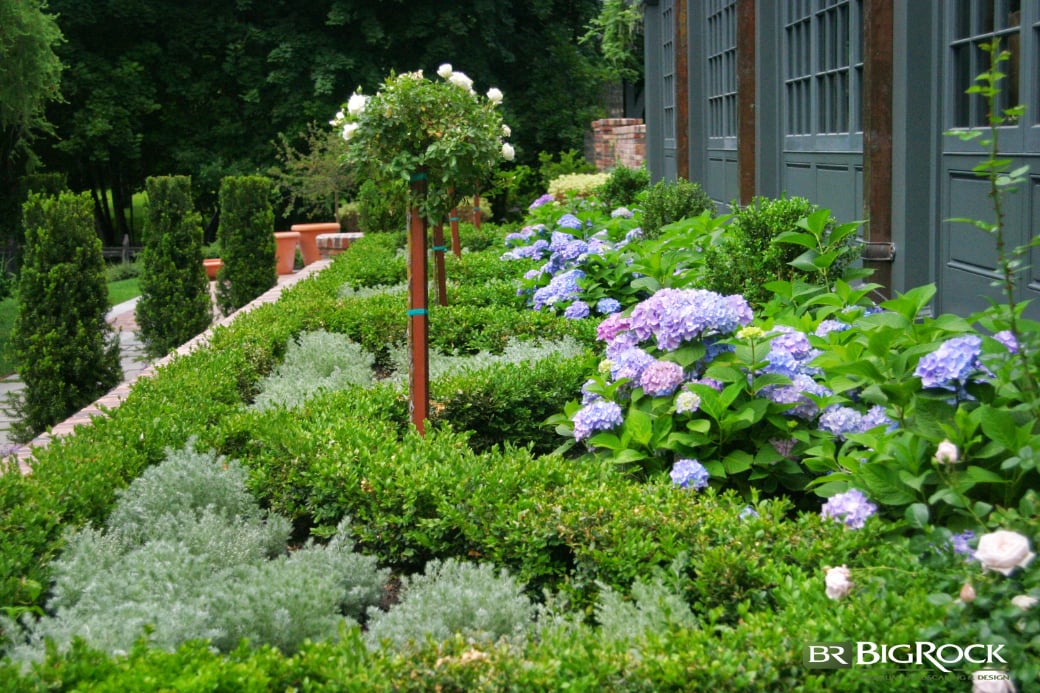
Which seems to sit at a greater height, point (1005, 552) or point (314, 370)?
point (1005, 552)

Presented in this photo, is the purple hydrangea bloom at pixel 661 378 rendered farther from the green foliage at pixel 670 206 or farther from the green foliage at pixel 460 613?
the green foliage at pixel 670 206

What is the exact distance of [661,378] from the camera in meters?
3.81

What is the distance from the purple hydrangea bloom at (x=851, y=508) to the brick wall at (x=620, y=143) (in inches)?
587

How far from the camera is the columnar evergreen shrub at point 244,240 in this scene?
38.4 ft

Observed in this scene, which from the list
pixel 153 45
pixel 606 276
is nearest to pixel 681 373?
pixel 606 276

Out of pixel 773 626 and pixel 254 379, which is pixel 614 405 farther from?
pixel 254 379

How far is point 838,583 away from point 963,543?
0.38 m

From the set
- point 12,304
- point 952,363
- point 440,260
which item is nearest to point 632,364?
point 952,363

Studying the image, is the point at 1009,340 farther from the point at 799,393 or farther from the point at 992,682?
the point at 992,682

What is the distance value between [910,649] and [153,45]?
25.7m

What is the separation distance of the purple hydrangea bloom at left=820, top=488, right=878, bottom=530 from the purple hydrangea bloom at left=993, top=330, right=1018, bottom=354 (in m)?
0.55

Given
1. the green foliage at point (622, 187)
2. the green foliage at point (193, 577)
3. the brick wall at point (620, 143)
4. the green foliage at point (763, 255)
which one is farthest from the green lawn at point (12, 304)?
the green foliage at point (193, 577)

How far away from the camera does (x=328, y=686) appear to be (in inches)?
92.2

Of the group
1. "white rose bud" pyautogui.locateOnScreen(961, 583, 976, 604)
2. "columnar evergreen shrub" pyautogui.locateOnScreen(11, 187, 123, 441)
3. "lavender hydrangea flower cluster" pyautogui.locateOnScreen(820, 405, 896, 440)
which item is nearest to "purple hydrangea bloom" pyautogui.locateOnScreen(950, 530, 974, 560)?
"white rose bud" pyautogui.locateOnScreen(961, 583, 976, 604)
